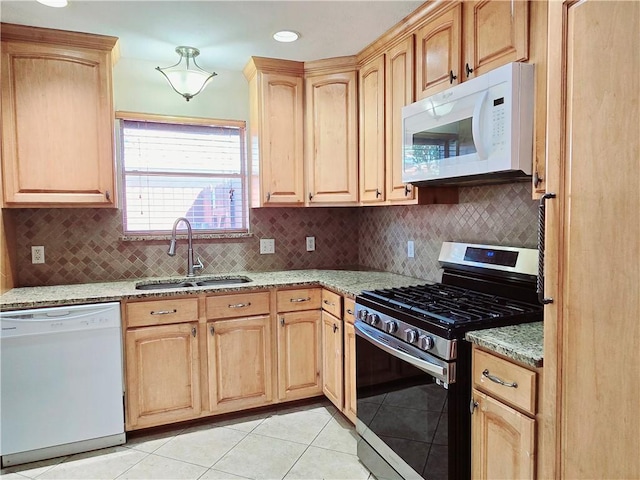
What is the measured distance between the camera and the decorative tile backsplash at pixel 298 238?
230cm

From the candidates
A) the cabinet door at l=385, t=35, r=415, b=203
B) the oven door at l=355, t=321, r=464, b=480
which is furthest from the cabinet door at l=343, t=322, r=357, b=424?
the cabinet door at l=385, t=35, r=415, b=203

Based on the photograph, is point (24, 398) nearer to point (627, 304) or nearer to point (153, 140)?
point (153, 140)

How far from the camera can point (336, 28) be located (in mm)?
2521

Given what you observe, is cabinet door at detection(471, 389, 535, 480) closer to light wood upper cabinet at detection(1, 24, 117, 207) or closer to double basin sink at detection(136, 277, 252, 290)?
double basin sink at detection(136, 277, 252, 290)

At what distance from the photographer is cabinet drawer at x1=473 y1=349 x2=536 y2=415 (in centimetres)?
136

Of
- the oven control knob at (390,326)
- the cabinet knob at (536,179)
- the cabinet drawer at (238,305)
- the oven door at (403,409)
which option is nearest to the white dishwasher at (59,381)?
the cabinet drawer at (238,305)

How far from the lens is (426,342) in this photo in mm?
1714

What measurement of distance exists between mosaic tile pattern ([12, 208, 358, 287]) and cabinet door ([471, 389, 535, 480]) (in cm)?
210

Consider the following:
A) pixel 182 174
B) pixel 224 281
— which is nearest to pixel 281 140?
pixel 182 174

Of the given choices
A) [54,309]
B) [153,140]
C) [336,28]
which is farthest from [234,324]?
[336,28]

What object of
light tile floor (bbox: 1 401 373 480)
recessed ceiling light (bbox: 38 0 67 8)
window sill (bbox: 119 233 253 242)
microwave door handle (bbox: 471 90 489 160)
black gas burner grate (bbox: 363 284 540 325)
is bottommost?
light tile floor (bbox: 1 401 373 480)

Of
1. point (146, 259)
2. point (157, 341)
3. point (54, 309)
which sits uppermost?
point (146, 259)

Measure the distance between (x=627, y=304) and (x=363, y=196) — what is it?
2044 mm

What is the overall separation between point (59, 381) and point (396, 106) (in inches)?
96.9
